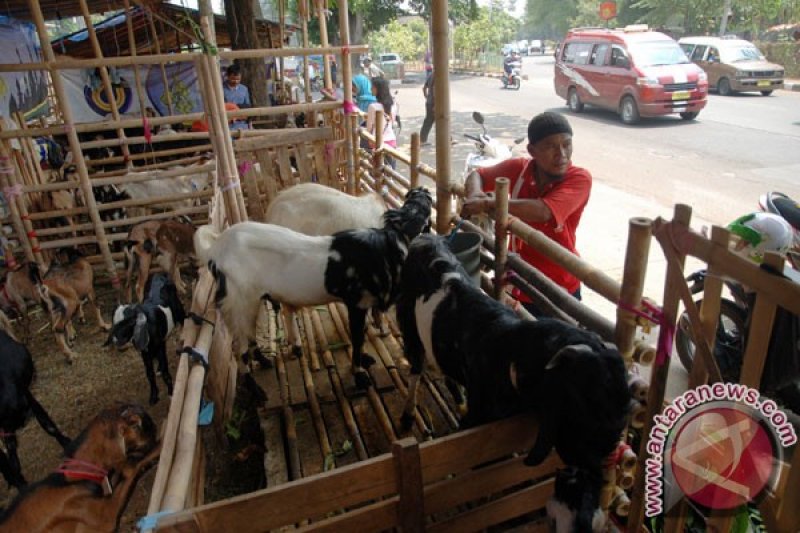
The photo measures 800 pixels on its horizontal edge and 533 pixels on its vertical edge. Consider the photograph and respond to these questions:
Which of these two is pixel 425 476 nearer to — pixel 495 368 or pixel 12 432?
pixel 495 368

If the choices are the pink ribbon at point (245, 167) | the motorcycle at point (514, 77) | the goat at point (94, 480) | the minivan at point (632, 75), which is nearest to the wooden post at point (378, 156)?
the pink ribbon at point (245, 167)

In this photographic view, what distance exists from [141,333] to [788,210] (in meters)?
5.21

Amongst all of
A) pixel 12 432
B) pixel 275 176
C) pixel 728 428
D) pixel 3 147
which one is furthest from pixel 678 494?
pixel 3 147

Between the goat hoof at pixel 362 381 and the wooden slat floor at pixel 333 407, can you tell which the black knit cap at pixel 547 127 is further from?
the goat hoof at pixel 362 381

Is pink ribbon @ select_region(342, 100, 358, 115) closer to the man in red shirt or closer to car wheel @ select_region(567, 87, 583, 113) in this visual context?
the man in red shirt

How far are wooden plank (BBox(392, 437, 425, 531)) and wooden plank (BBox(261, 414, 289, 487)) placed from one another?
1.26m

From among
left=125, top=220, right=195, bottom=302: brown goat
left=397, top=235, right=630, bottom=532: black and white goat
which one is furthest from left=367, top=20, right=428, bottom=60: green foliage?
left=397, top=235, right=630, bottom=532: black and white goat

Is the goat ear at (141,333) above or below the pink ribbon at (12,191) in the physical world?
below

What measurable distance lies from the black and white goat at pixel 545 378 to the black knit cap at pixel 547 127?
3.13 feet

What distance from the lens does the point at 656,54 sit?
14.5 m

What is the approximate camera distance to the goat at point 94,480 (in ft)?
7.40

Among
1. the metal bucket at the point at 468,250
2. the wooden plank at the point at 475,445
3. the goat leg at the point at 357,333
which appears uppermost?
the metal bucket at the point at 468,250

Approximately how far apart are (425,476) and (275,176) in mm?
5065

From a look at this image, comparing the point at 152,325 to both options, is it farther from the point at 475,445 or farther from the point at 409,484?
the point at 475,445
